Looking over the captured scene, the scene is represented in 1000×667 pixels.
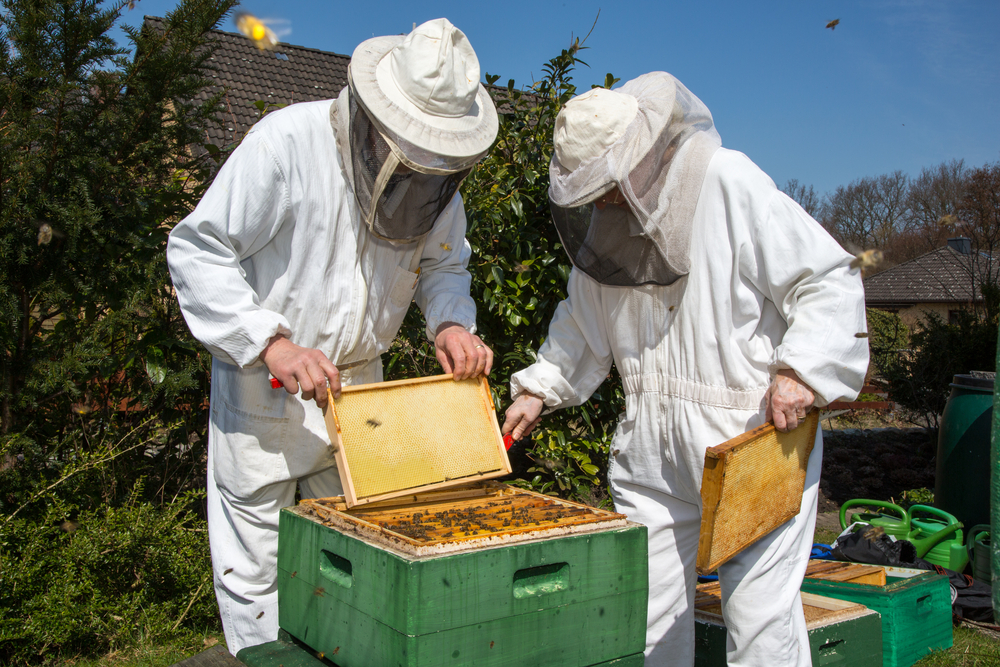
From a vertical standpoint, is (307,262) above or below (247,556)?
above

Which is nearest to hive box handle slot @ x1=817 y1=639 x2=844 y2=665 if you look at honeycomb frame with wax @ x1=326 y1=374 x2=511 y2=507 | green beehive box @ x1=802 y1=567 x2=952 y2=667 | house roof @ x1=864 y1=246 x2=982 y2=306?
green beehive box @ x1=802 y1=567 x2=952 y2=667

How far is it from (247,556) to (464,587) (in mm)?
982

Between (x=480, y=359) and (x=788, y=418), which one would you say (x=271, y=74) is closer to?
(x=480, y=359)

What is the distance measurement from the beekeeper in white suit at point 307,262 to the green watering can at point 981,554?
11.3ft

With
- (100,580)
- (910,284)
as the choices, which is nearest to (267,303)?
(100,580)

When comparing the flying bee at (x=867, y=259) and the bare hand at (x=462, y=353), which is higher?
the flying bee at (x=867, y=259)

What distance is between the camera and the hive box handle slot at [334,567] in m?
1.66

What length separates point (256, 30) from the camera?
2.70m

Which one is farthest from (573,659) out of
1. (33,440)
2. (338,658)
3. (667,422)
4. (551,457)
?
(33,440)

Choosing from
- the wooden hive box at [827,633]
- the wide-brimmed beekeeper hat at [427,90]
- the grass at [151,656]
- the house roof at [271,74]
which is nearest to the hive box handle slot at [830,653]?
the wooden hive box at [827,633]

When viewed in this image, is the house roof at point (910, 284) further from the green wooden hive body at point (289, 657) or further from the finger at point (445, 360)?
the green wooden hive body at point (289, 657)

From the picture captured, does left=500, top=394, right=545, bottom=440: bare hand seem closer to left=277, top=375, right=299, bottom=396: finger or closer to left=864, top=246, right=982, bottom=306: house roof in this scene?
left=277, top=375, right=299, bottom=396: finger

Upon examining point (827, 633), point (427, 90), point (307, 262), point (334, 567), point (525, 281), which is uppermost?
point (427, 90)

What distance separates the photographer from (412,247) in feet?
7.61
